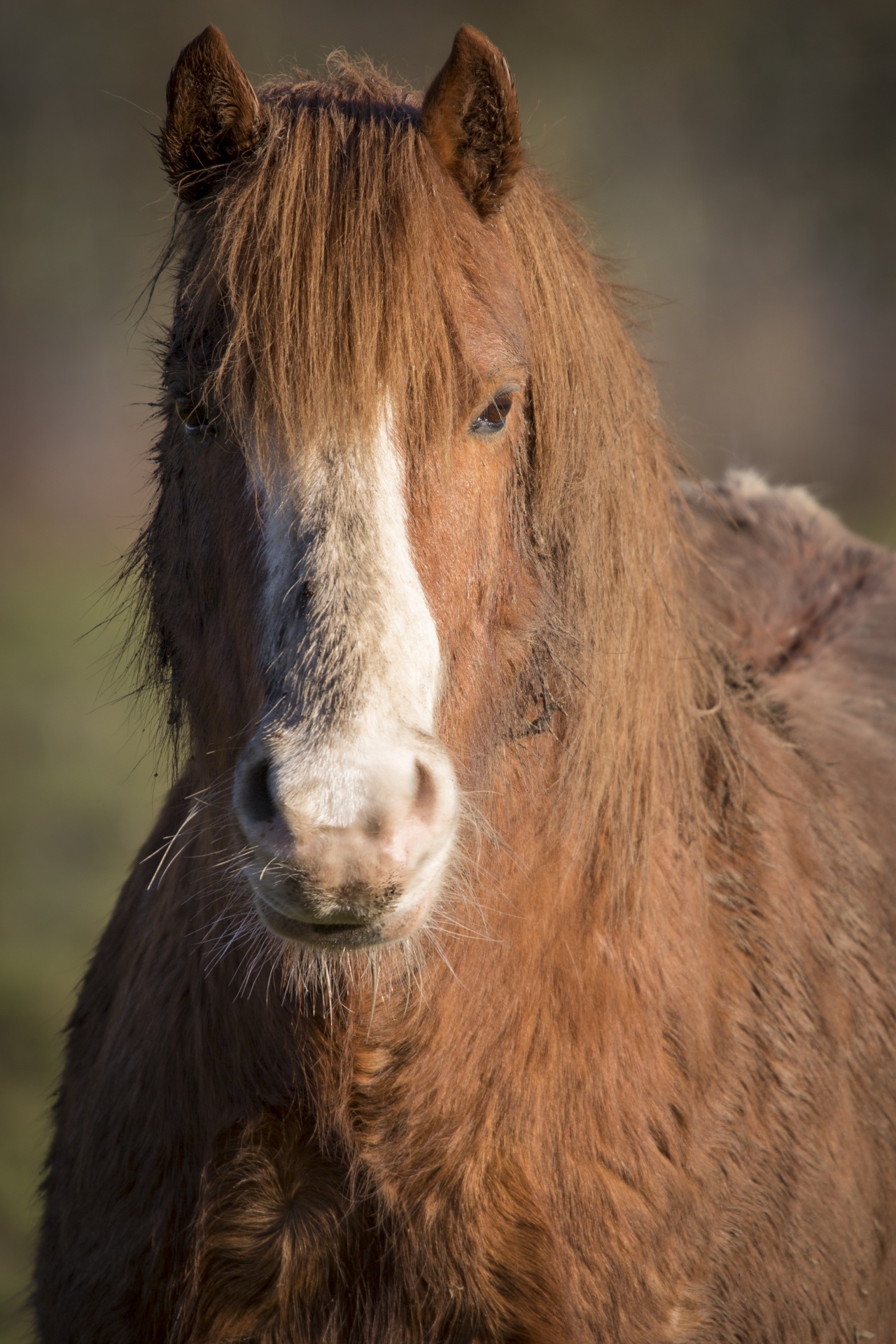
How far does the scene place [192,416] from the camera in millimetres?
1604

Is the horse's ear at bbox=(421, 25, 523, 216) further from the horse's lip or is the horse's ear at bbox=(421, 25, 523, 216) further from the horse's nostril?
the horse's lip

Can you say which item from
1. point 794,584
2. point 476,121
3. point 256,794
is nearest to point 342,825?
point 256,794

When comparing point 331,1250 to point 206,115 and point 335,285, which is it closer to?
point 335,285

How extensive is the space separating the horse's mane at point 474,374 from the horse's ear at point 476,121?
0.04 m

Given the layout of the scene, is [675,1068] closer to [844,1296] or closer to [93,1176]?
[844,1296]

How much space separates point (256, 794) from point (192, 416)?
0.66m

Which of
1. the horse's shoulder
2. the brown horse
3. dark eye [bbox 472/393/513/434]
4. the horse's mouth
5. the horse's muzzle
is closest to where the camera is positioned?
the horse's muzzle

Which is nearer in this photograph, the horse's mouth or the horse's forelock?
the horse's mouth

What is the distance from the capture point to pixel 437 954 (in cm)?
163

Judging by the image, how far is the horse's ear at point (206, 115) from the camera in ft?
4.85

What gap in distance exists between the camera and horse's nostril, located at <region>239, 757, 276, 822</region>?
122 centimetres

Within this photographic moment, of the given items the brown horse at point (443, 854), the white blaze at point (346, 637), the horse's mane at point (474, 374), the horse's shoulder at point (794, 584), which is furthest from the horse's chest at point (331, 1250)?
the horse's shoulder at point (794, 584)

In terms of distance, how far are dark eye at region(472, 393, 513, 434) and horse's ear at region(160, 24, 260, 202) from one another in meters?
0.52

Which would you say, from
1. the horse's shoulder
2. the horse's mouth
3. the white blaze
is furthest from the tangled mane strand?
the horse's shoulder
